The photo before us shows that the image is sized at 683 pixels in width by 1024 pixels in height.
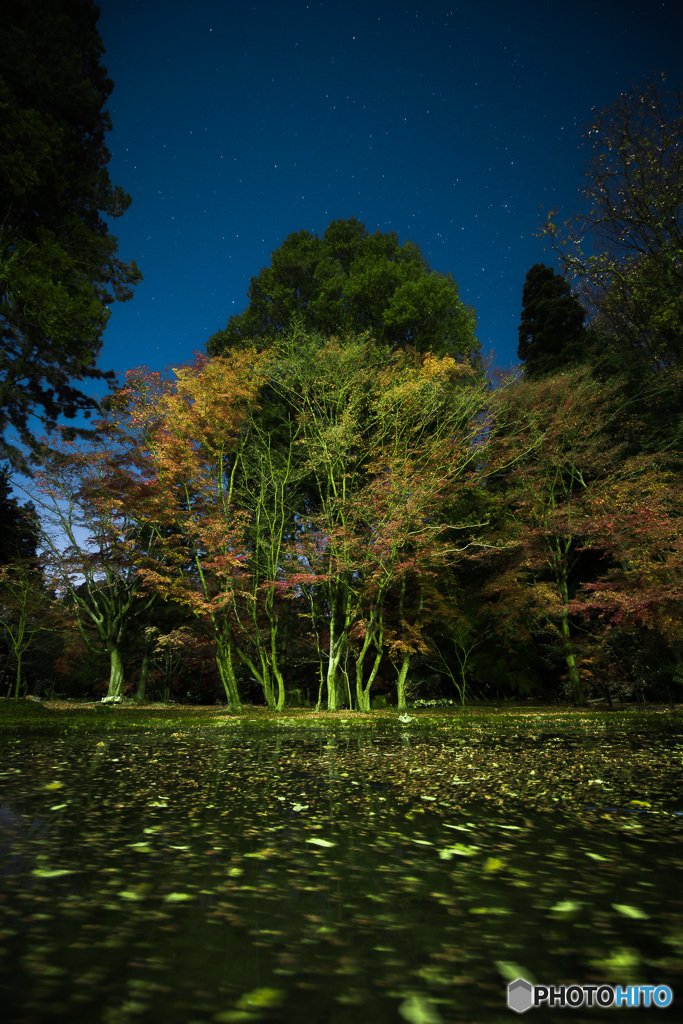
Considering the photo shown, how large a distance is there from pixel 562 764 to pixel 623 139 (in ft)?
53.6

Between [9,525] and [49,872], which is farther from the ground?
[9,525]

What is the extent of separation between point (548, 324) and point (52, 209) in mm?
20611

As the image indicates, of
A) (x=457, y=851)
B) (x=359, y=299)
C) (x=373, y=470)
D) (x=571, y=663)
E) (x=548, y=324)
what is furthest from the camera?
(x=548, y=324)

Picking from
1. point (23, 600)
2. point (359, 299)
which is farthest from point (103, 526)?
point (359, 299)

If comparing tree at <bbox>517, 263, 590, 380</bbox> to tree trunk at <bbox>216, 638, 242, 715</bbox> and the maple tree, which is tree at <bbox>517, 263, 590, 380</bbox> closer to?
the maple tree

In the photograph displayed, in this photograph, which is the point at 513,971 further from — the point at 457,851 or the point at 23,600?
the point at 23,600

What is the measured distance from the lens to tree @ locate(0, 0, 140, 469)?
38.3 feet

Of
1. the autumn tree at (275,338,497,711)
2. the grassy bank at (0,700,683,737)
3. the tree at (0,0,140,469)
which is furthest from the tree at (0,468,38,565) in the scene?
the autumn tree at (275,338,497,711)

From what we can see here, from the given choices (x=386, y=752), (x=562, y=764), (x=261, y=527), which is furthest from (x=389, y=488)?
(x=562, y=764)

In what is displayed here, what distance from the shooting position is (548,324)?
24.0 m

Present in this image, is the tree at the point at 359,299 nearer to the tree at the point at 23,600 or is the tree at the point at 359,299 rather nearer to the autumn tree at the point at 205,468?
the autumn tree at the point at 205,468

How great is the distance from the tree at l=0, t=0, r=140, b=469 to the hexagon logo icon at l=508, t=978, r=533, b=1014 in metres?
14.9

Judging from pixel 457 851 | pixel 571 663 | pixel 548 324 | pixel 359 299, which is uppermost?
pixel 548 324

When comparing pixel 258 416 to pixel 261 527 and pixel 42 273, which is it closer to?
pixel 261 527
